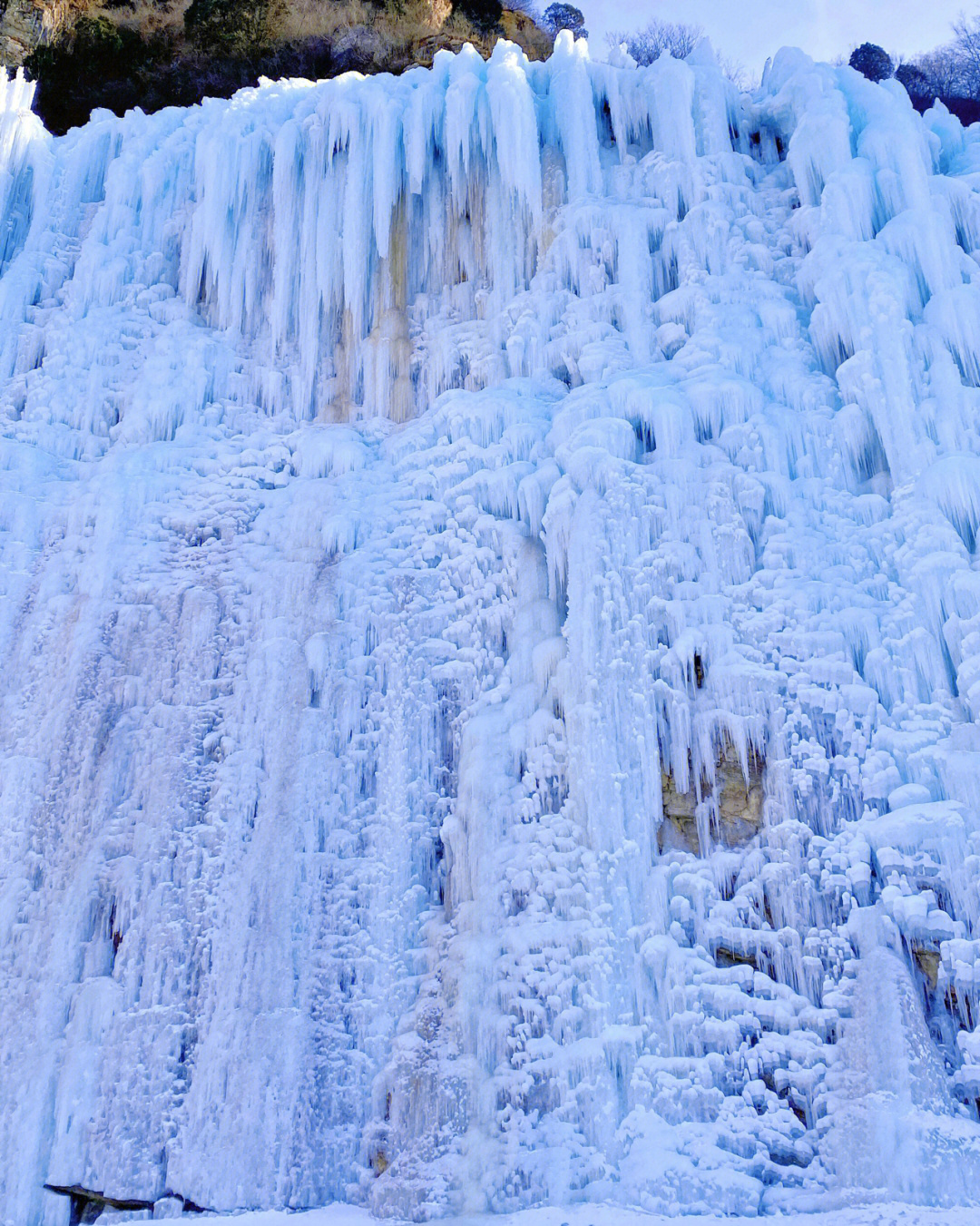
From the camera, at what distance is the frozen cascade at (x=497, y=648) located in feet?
21.8

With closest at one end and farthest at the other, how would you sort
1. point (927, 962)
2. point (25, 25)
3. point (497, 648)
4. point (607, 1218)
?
1. point (607, 1218)
2. point (927, 962)
3. point (497, 648)
4. point (25, 25)

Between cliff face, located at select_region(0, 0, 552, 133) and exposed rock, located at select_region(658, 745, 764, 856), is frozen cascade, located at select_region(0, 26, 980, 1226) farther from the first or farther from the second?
cliff face, located at select_region(0, 0, 552, 133)

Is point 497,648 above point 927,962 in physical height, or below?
above

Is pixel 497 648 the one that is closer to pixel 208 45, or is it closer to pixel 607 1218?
pixel 607 1218

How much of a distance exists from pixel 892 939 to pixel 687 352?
4.74m

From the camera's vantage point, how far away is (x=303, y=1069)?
280 inches

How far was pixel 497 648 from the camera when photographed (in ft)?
27.3

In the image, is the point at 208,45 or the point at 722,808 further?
the point at 208,45

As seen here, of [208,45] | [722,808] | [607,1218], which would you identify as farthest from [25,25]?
[607,1218]

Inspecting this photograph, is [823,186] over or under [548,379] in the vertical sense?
over

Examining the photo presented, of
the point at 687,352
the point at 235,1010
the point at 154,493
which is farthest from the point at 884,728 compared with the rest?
the point at 154,493

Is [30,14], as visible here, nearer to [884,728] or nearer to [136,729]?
A: [136,729]

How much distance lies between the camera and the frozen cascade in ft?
21.8

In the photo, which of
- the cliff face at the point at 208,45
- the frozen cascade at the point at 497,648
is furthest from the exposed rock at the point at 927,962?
the cliff face at the point at 208,45
